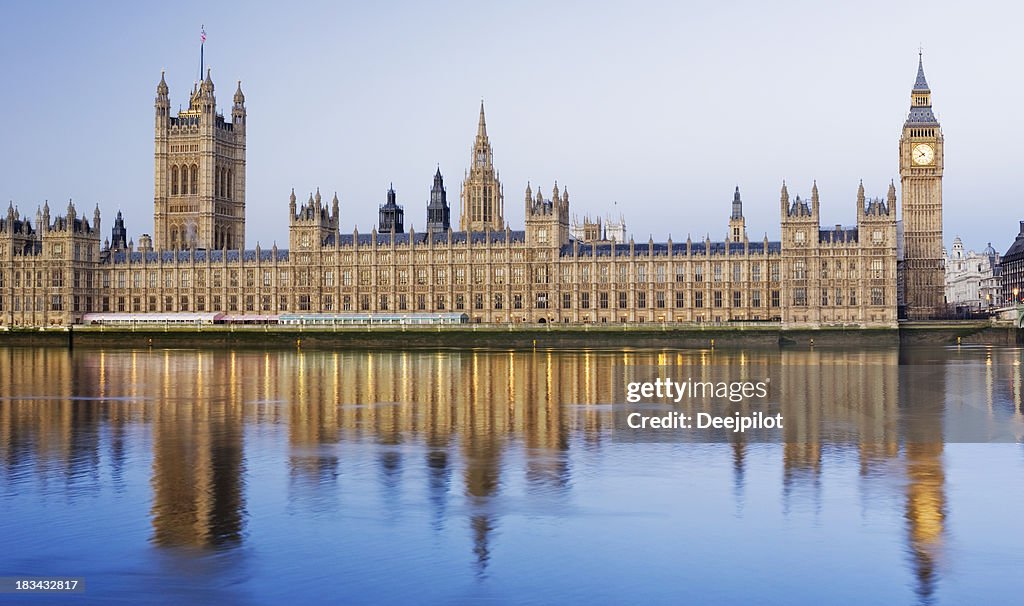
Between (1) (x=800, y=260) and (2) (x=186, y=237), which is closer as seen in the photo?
(1) (x=800, y=260)

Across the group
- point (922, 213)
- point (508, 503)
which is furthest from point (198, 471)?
point (922, 213)

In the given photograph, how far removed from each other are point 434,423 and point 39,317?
139 meters

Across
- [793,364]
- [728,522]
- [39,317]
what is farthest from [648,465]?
[39,317]

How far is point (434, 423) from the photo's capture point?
36875mm

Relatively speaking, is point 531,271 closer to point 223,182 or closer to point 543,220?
point 543,220

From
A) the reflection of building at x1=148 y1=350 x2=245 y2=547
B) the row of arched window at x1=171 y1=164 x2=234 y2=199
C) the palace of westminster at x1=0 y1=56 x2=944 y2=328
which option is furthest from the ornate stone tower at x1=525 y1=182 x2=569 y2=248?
the reflection of building at x1=148 y1=350 x2=245 y2=547

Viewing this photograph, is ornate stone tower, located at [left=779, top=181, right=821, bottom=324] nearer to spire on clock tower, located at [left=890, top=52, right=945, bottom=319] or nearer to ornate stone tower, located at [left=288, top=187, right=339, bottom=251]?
spire on clock tower, located at [left=890, top=52, right=945, bottom=319]

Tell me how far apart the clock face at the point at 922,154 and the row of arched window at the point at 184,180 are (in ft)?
355

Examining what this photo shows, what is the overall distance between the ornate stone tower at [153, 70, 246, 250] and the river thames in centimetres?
14525

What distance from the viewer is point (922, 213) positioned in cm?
15325

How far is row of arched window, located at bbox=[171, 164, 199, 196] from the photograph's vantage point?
18712 centimetres

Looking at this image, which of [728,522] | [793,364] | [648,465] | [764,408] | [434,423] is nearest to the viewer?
[728,522]

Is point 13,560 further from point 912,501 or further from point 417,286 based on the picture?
point 417,286

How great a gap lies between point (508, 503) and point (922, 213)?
141749mm
